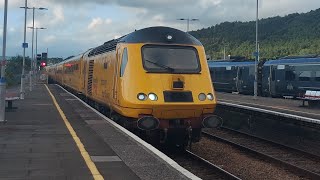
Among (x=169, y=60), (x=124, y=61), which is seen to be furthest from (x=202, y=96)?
(x=124, y=61)

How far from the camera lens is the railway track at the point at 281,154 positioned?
12.0m

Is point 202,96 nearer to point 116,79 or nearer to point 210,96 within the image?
point 210,96

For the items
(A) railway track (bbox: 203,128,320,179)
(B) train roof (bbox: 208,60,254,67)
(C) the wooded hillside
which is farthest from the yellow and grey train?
(C) the wooded hillside

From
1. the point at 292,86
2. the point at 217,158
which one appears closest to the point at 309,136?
the point at 217,158

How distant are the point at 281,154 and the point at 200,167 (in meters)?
3.70

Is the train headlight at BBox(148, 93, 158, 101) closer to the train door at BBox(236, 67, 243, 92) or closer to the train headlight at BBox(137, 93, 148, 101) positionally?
Result: the train headlight at BBox(137, 93, 148, 101)

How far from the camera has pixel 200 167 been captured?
12.0 meters

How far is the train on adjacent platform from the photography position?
3203cm

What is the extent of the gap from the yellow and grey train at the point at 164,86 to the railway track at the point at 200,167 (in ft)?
1.52

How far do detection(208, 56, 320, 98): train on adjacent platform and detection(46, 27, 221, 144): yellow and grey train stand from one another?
66.2 feet

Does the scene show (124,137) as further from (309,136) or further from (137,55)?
(309,136)

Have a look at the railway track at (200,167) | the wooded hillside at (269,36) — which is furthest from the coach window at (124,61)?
the wooded hillside at (269,36)

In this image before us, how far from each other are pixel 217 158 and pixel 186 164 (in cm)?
189

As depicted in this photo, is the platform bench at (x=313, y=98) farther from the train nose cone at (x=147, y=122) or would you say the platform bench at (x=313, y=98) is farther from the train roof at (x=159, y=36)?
the train nose cone at (x=147, y=122)
